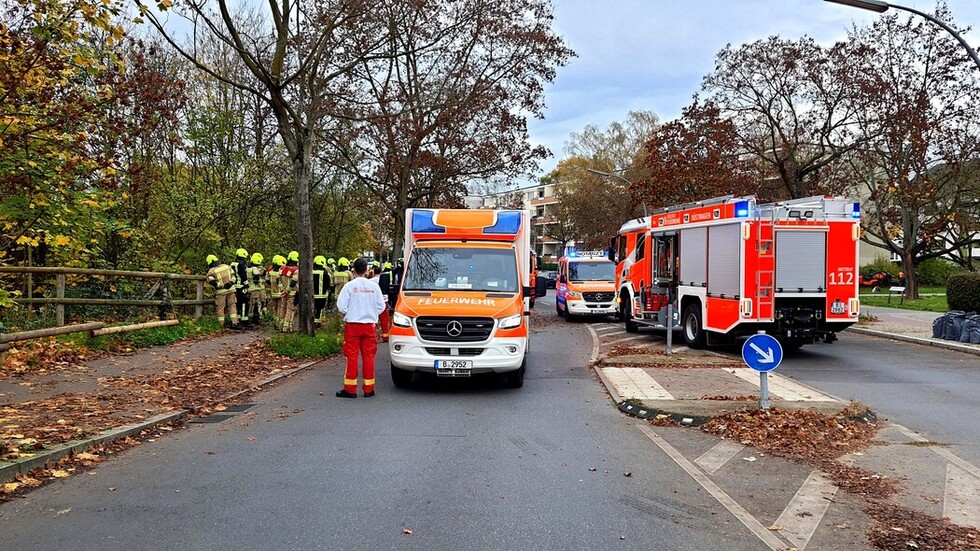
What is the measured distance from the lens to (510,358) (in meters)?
10.1

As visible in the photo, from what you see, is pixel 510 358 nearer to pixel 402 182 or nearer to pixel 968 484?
pixel 968 484

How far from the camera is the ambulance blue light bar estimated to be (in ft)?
45.8

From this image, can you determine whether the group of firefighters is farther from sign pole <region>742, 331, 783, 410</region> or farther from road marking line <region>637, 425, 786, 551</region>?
road marking line <region>637, 425, 786, 551</region>

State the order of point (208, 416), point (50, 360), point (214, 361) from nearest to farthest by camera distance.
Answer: point (208, 416) < point (50, 360) < point (214, 361)

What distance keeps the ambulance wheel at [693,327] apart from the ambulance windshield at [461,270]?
609cm

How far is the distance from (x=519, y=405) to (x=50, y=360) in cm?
Result: 718

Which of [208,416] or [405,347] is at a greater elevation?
[405,347]

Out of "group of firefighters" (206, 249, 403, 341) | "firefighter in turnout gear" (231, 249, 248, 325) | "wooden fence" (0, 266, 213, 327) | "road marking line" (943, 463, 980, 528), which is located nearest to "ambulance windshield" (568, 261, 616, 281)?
"group of firefighters" (206, 249, 403, 341)

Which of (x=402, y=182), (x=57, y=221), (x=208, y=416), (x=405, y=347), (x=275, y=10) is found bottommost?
(x=208, y=416)

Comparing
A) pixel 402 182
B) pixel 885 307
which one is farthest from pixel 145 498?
pixel 885 307

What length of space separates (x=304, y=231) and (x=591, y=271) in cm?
1251

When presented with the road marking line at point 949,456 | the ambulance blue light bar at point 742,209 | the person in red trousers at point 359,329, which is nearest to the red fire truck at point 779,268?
the ambulance blue light bar at point 742,209

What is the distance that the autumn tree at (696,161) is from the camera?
85.4 ft

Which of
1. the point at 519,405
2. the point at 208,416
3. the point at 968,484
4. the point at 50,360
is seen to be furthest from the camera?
the point at 50,360
